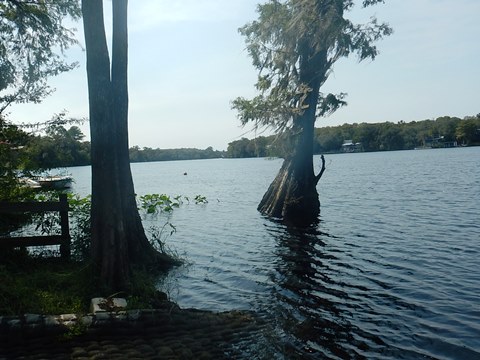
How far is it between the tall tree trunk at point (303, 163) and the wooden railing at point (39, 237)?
13.3 metres

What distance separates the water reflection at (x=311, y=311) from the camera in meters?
7.05

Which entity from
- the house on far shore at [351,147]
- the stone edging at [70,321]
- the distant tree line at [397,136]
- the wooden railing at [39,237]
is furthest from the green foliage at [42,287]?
the house on far shore at [351,147]

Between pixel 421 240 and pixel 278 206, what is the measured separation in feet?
29.6

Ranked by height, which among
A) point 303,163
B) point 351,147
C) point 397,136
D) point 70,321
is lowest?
point 70,321

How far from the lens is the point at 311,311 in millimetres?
8836

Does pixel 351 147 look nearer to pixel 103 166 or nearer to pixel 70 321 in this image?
pixel 103 166

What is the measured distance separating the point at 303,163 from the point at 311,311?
47.1 feet

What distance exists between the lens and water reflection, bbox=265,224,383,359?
7.05m

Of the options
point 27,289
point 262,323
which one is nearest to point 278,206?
point 262,323

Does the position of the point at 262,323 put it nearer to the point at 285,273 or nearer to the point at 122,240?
the point at 122,240

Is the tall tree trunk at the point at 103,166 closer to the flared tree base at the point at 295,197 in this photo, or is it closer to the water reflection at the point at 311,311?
the water reflection at the point at 311,311

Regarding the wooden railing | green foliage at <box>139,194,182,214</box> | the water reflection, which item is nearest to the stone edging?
the water reflection

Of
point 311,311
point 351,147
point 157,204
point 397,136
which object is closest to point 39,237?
point 311,311

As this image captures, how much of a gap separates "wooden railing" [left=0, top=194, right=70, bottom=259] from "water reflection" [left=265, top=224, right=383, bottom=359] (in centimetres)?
506
